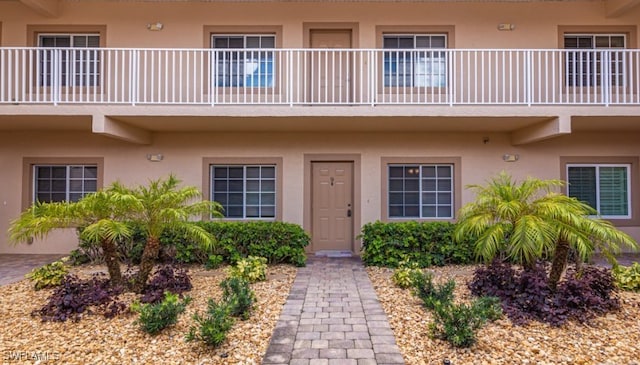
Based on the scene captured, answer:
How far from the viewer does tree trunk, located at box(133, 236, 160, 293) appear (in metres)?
5.52

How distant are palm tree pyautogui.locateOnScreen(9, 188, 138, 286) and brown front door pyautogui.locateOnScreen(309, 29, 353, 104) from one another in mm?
5015

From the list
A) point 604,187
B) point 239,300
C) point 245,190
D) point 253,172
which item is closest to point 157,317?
point 239,300

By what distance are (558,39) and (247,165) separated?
8030mm

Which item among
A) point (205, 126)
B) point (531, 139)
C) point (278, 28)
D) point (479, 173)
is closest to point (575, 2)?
point (531, 139)

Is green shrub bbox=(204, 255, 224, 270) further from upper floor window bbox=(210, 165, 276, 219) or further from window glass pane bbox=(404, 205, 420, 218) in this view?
window glass pane bbox=(404, 205, 420, 218)

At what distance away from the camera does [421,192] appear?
9.23m

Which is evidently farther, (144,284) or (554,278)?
(144,284)

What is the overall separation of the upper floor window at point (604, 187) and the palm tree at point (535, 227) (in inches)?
179

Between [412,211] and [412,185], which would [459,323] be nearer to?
[412,211]

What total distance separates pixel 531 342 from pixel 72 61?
33.1 ft

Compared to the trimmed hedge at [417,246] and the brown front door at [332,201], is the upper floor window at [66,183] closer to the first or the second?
the brown front door at [332,201]

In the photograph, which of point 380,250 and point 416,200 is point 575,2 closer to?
point 416,200

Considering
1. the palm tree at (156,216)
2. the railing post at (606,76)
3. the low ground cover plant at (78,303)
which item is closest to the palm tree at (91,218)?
the palm tree at (156,216)

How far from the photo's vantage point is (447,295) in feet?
15.7
